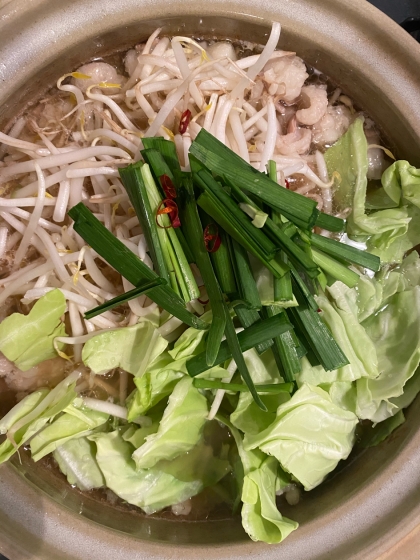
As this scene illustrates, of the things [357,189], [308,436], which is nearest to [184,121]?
[357,189]

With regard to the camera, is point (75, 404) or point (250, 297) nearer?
point (250, 297)

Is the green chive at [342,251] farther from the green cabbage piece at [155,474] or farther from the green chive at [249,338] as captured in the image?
the green cabbage piece at [155,474]

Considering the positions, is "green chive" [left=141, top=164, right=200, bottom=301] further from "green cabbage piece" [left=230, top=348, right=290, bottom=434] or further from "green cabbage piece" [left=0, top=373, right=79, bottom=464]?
"green cabbage piece" [left=0, top=373, right=79, bottom=464]

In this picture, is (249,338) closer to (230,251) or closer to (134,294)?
(230,251)

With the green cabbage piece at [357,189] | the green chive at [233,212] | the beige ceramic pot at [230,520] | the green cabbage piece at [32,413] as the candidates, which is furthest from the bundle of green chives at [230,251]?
the beige ceramic pot at [230,520]

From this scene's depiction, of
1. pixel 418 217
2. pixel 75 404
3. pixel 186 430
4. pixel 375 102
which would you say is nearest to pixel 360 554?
pixel 186 430

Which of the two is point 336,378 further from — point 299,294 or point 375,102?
point 375,102
